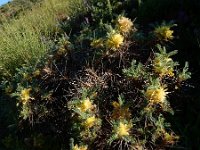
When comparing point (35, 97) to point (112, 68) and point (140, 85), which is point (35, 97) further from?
point (140, 85)

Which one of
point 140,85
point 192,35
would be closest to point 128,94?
point 140,85

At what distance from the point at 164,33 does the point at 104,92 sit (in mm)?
774

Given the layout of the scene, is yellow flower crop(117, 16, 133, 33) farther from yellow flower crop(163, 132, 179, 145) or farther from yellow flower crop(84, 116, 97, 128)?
yellow flower crop(163, 132, 179, 145)

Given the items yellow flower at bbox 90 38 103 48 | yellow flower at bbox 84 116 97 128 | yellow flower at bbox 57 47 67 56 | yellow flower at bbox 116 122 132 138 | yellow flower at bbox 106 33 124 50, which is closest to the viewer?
yellow flower at bbox 116 122 132 138

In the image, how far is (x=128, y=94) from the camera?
369 cm

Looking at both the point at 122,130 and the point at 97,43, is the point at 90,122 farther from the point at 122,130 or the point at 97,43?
the point at 97,43

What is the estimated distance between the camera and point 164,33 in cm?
383

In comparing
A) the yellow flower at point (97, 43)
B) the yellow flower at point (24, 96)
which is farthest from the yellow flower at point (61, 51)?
the yellow flower at point (24, 96)

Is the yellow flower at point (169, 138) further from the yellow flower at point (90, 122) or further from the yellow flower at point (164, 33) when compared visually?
the yellow flower at point (164, 33)

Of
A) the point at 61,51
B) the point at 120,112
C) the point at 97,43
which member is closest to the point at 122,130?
the point at 120,112

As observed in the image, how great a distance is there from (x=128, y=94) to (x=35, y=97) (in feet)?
3.15

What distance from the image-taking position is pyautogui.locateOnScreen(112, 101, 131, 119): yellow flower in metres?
3.46

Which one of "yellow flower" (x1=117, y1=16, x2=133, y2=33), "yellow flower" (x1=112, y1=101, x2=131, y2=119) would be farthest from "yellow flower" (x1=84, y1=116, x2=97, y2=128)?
"yellow flower" (x1=117, y1=16, x2=133, y2=33)

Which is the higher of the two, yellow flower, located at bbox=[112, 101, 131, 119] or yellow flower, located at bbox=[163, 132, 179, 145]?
yellow flower, located at bbox=[112, 101, 131, 119]
